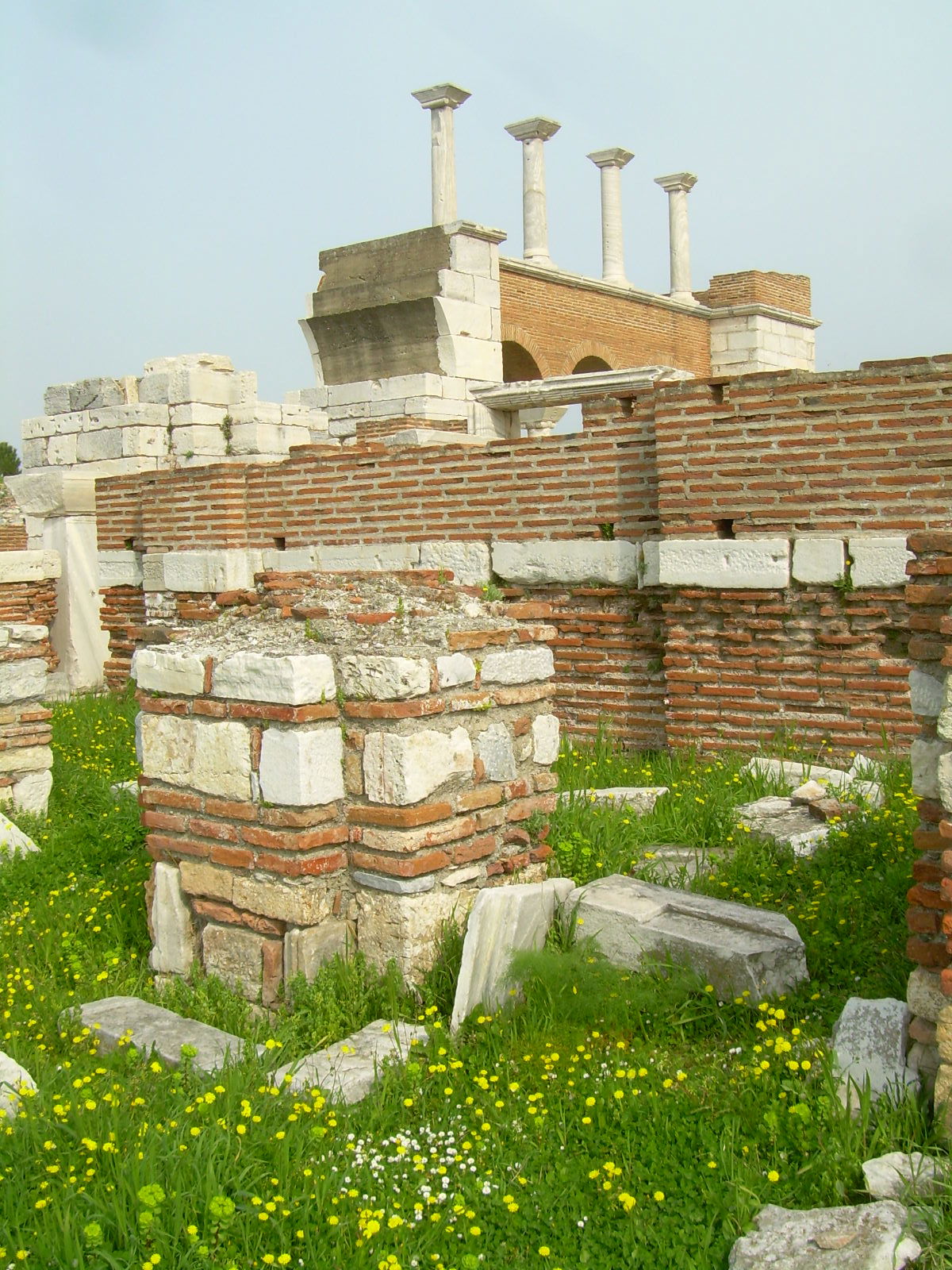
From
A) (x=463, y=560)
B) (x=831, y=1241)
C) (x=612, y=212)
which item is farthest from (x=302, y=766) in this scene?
(x=612, y=212)

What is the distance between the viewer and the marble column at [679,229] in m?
20.6

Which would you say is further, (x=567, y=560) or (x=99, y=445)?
(x=99, y=445)

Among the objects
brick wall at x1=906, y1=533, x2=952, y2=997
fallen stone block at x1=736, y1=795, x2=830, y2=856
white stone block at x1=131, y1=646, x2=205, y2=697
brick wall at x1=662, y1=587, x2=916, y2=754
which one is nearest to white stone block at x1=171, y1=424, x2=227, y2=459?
brick wall at x1=662, y1=587, x2=916, y2=754

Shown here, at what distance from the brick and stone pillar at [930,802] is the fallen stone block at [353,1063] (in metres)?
1.44

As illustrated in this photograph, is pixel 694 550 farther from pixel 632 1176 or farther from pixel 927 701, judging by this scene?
pixel 632 1176

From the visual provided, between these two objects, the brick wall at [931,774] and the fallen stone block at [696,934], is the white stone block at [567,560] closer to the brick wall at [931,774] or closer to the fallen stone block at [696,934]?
the fallen stone block at [696,934]

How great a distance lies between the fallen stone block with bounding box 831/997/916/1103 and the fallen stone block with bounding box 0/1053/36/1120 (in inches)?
85.1

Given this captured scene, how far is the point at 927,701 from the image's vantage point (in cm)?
290

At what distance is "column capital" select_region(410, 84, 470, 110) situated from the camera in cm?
1552

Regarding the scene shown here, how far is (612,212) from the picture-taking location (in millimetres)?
19453

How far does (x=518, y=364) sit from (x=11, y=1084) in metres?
15.3

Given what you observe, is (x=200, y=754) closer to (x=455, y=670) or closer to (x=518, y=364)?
(x=455, y=670)

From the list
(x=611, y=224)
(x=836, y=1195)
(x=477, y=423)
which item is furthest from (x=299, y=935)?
(x=611, y=224)

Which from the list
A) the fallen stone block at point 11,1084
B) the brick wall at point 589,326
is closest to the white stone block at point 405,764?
the fallen stone block at point 11,1084
